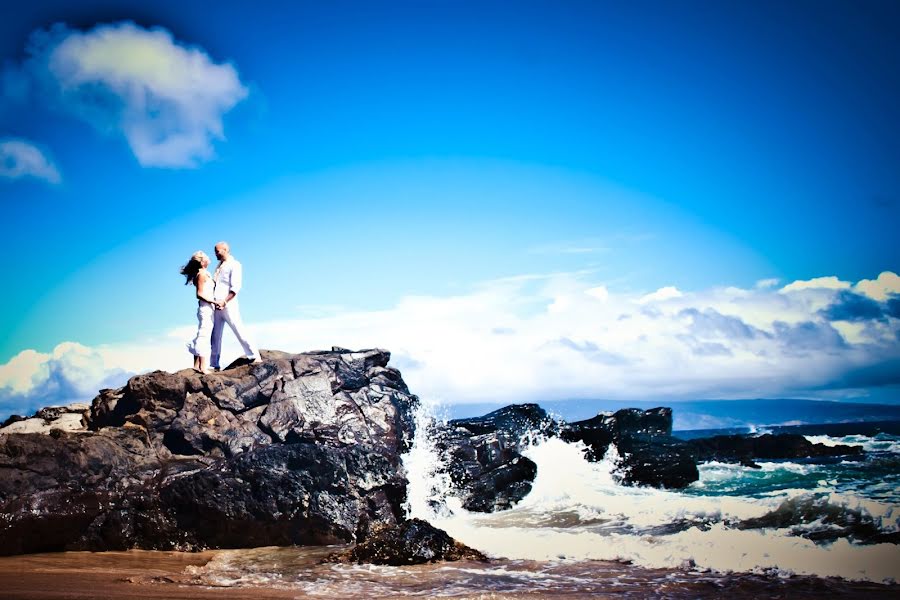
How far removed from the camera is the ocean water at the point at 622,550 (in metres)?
7.08

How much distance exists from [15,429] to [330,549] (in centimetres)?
806

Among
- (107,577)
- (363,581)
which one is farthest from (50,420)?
(363,581)

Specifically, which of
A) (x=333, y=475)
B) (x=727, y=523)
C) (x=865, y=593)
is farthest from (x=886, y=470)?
(x=333, y=475)

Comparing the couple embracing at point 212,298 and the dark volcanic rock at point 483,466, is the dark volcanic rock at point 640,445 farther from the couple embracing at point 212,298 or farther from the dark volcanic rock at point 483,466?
the couple embracing at point 212,298

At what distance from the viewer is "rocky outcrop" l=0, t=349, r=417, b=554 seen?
31.8 ft

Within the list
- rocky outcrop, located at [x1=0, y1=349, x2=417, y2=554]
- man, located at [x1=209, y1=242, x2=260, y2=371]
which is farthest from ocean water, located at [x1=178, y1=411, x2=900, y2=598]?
man, located at [x1=209, y1=242, x2=260, y2=371]

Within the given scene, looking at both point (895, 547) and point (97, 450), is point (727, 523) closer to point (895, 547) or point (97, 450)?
point (895, 547)

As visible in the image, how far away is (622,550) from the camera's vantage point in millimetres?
9117

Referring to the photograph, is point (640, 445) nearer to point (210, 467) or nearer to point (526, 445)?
point (526, 445)

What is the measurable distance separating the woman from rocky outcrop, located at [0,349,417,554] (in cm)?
64

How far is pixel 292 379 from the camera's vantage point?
45.5ft

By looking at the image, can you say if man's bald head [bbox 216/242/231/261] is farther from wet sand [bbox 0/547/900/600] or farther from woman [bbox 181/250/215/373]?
wet sand [bbox 0/547/900/600]

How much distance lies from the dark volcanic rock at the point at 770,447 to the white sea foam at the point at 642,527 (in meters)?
12.6

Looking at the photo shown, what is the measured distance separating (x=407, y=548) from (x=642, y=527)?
4.56 m
